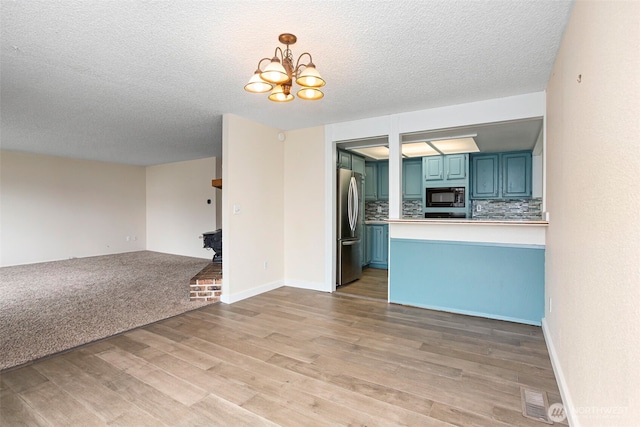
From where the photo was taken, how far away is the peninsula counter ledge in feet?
10.5

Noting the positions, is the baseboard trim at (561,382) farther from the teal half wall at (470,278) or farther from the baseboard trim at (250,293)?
the baseboard trim at (250,293)

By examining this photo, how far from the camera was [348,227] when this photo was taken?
16.0 ft

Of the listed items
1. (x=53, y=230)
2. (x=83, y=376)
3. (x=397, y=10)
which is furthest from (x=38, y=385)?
(x=53, y=230)

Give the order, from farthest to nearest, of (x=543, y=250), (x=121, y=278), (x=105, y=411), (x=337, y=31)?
(x=121, y=278), (x=543, y=250), (x=337, y=31), (x=105, y=411)

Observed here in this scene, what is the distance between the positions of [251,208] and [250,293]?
1.14 m

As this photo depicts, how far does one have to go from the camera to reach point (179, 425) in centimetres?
172

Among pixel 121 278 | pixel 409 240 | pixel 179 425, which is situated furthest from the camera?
pixel 121 278

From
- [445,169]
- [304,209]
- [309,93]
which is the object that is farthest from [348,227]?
[309,93]

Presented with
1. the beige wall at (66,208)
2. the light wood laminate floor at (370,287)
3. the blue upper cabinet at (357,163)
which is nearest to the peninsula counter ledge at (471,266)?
the light wood laminate floor at (370,287)

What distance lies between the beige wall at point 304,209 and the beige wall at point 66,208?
18.9ft

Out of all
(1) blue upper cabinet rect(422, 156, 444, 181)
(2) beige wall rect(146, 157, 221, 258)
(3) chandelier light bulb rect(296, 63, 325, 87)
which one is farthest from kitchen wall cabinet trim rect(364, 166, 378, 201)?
(3) chandelier light bulb rect(296, 63, 325, 87)

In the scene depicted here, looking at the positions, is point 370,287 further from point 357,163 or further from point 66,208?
point 66,208

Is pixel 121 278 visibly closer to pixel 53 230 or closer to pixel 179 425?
pixel 53 230

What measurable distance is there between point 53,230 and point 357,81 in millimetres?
7751
